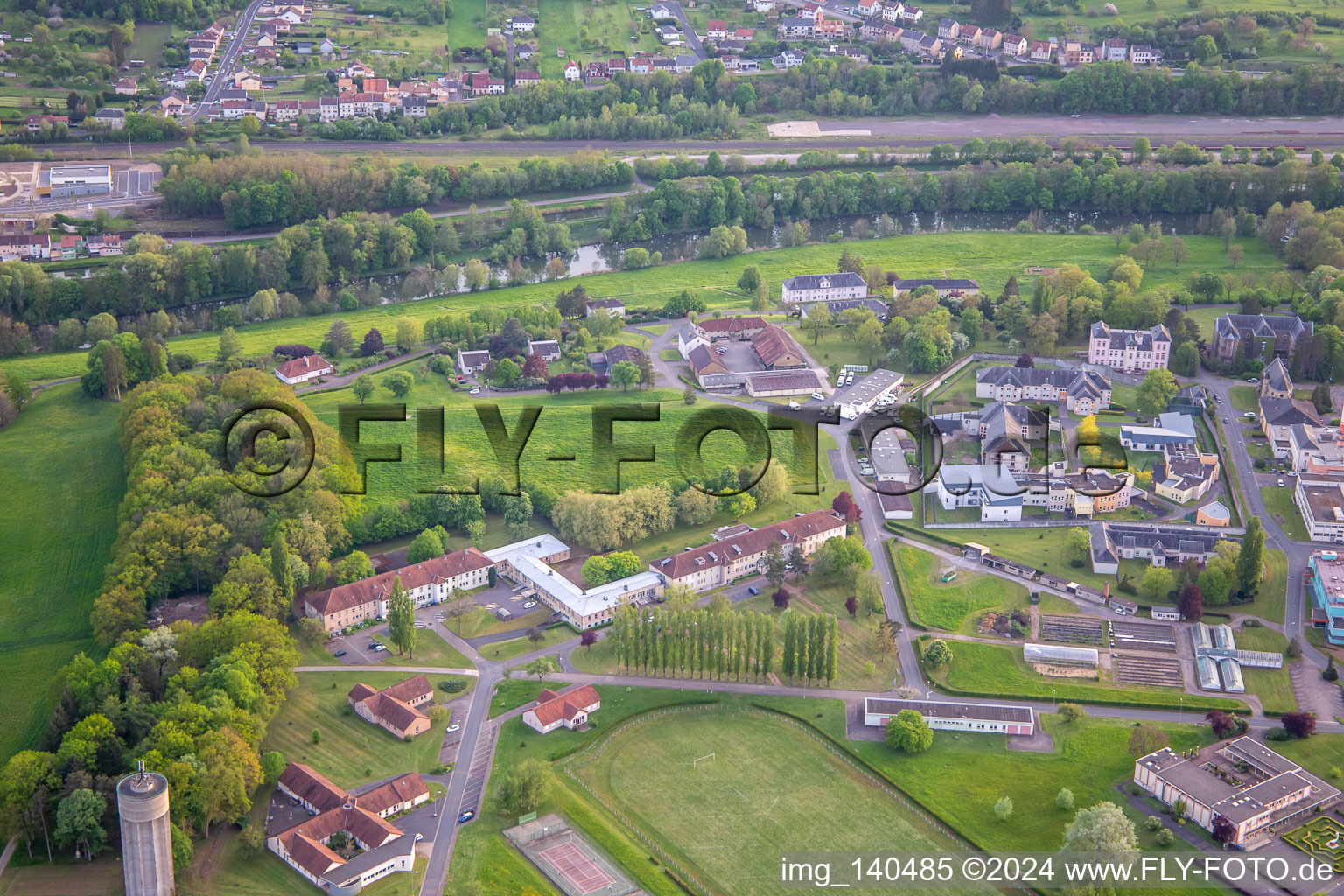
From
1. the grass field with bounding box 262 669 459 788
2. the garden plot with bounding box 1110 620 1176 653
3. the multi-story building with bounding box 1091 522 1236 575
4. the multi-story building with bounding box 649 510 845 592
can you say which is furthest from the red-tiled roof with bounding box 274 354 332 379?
the garden plot with bounding box 1110 620 1176 653

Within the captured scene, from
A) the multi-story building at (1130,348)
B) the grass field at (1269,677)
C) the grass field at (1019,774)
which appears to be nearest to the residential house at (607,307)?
the multi-story building at (1130,348)

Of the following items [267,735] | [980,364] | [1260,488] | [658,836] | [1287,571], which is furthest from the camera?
[980,364]

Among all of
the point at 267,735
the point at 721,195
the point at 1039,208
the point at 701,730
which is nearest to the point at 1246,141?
the point at 1039,208

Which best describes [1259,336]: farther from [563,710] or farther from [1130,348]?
[563,710]

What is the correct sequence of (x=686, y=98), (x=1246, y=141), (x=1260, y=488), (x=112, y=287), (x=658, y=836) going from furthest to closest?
(x=686, y=98)
(x=1246, y=141)
(x=112, y=287)
(x=1260, y=488)
(x=658, y=836)

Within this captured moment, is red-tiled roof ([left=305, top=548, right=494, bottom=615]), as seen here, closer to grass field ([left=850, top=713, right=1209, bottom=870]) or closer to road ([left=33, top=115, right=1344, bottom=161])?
grass field ([left=850, top=713, right=1209, bottom=870])

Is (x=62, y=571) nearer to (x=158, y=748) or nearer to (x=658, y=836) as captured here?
(x=158, y=748)

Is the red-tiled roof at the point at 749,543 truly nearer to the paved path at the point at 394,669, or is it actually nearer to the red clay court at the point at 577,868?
the paved path at the point at 394,669
